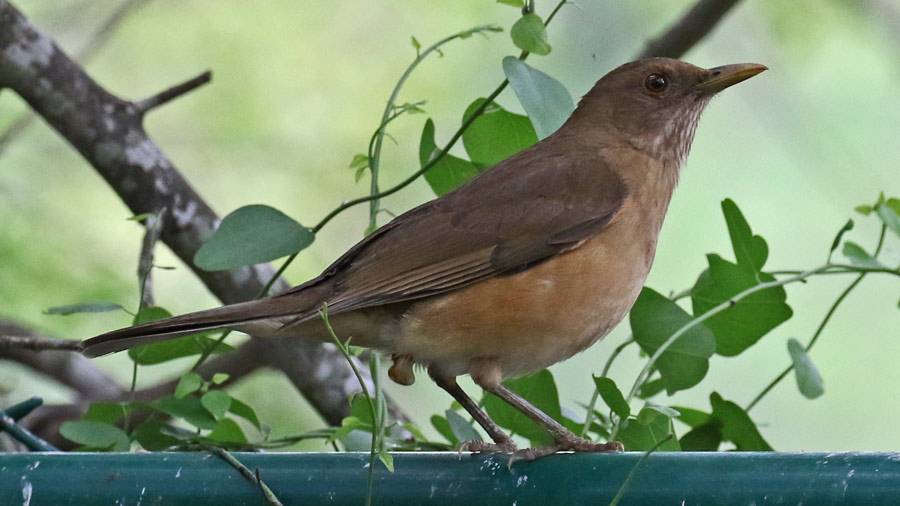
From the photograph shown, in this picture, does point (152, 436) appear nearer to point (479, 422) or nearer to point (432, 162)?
point (479, 422)

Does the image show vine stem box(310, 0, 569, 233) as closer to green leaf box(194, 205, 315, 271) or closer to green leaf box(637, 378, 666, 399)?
green leaf box(194, 205, 315, 271)

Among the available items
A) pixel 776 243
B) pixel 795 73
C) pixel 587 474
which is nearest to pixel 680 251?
pixel 776 243

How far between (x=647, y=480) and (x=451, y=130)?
5.33m

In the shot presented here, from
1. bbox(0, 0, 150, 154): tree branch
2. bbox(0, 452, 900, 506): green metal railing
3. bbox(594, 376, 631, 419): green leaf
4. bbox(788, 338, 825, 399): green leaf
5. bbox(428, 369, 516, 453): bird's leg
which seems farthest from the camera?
bbox(0, 0, 150, 154): tree branch

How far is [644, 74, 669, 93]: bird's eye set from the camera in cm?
437

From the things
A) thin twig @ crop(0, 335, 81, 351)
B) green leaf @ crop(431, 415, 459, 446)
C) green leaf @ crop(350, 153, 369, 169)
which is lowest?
green leaf @ crop(431, 415, 459, 446)

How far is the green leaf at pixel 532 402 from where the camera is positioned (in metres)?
3.51

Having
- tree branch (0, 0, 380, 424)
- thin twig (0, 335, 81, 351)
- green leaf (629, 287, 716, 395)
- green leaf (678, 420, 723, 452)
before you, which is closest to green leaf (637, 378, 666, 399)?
green leaf (629, 287, 716, 395)

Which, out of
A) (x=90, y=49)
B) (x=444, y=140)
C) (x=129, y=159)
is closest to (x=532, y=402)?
(x=129, y=159)

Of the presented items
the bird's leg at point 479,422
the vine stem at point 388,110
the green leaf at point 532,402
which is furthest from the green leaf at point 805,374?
the vine stem at point 388,110

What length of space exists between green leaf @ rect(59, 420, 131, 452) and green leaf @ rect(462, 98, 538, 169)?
141cm

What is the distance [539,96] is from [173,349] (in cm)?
134

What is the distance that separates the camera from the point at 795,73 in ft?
23.9

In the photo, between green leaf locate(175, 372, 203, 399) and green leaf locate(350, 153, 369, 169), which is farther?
green leaf locate(350, 153, 369, 169)
